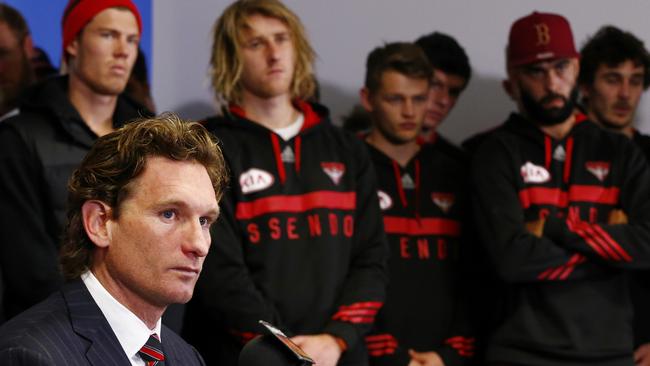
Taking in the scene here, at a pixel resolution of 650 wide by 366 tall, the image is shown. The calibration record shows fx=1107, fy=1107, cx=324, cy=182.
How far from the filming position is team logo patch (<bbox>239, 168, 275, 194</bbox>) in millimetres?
3598

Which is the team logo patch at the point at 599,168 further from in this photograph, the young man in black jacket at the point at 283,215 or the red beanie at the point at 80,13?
the red beanie at the point at 80,13

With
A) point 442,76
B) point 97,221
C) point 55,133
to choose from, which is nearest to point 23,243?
point 55,133

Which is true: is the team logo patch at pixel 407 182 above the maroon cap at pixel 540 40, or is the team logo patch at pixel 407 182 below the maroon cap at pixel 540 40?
below

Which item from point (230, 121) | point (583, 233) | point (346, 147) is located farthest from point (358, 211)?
point (583, 233)

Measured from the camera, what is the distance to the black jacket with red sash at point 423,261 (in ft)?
13.1

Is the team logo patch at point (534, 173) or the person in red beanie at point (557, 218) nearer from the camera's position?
the person in red beanie at point (557, 218)

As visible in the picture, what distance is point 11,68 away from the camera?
4066 millimetres

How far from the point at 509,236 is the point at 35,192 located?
1586 millimetres

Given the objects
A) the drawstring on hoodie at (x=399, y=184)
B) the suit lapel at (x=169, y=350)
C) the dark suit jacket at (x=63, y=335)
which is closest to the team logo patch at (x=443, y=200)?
the drawstring on hoodie at (x=399, y=184)

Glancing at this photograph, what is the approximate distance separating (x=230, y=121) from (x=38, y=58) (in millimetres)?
999

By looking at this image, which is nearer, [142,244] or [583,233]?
[142,244]

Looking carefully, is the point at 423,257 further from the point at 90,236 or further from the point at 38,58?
the point at 90,236

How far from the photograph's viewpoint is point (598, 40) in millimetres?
4629

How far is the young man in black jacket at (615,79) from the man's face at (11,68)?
2246mm
